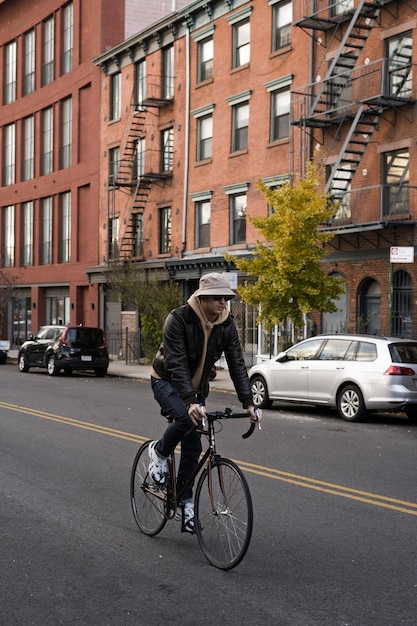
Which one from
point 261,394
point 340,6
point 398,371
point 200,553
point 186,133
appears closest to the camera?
point 200,553

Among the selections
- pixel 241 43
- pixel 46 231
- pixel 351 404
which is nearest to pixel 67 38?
pixel 46 231

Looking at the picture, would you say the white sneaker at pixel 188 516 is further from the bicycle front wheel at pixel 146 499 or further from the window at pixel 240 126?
the window at pixel 240 126

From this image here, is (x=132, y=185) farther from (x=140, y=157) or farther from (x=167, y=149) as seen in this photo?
(x=167, y=149)

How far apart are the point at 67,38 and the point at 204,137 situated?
14.2m

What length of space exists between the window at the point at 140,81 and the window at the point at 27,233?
12.5 m

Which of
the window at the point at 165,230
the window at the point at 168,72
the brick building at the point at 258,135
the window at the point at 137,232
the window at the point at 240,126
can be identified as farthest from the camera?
the window at the point at 137,232

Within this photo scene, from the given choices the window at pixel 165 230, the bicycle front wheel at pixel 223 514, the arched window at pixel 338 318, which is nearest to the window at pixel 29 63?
the window at pixel 165 230

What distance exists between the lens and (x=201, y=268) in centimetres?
3123

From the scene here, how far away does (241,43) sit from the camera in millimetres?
30250

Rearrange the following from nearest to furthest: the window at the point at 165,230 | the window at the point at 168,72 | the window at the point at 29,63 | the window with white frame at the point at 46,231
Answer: the window at the point at 168,72 < the window at the point at 165,230 < the window with white frame at the point at 46,231 < the window at the point at 29,63

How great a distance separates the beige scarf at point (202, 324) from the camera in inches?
245

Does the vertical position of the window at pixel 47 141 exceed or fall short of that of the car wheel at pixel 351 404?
it exceeds it

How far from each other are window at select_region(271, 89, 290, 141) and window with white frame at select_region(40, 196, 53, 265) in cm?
1870

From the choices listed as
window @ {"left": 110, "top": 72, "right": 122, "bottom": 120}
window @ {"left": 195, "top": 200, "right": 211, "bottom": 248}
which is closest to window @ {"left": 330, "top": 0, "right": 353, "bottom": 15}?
window @ {"left": 195, "top": 200, "right": 211, "bottom": 248}
